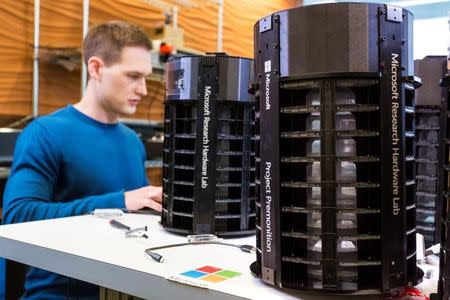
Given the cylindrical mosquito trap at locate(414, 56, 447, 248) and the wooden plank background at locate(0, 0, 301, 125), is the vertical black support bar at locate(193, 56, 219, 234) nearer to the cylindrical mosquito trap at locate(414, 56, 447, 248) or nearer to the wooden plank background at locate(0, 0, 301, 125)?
the cylindrical mosquito trap at locate(414, 56, 447, 248)

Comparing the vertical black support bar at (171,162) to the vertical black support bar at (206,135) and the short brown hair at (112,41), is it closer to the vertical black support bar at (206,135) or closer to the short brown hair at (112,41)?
the vertical black support bar at (206,135)

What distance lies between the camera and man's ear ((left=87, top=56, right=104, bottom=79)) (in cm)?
192

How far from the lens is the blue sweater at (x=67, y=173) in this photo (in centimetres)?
131

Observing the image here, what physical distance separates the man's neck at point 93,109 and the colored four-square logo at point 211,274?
1236mm

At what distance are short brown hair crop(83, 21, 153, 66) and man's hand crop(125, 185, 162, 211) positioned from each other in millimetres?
749

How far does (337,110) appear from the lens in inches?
24.7

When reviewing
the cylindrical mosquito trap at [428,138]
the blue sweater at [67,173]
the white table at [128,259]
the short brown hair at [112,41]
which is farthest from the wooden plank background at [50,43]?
the white table at [128,259]

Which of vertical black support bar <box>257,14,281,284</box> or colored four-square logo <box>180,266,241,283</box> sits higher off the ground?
vertical black support bar <box>257,14,281,284</box>

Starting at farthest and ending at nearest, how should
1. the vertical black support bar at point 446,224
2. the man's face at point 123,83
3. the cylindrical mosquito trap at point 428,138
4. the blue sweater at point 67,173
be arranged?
the man's face at point 123,83 → the blue sweater at point 67,173 → the cylindrical mosquito trap at point 428,138 → the vertical black support bar at point 446,224

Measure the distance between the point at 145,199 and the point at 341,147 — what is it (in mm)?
783

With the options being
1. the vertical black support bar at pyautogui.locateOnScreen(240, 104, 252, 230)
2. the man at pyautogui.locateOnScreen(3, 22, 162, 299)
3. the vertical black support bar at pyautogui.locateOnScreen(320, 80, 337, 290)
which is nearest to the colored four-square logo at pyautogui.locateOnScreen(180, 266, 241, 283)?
the vertical black support bar at pyautogui.locateOnScreen(320, 80, 337, 290)

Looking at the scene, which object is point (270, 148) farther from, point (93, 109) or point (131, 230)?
point (93, 109)

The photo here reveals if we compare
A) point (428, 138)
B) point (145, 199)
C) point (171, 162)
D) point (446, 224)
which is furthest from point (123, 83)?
point (446, 224)

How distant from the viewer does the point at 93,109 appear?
187 cm
